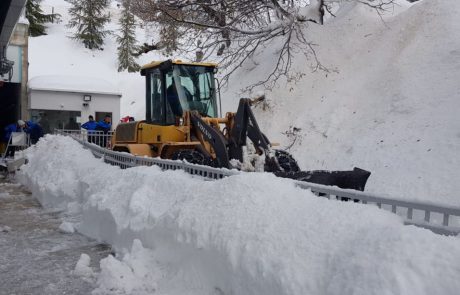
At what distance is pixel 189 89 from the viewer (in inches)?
351

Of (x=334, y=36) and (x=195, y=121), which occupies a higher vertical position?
(x=334, y=36)

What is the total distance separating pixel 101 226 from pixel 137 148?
103 inches

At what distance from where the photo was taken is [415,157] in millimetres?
9992

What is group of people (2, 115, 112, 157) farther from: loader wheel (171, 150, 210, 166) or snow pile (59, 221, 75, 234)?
snow pile (59, 221, 75, 234)

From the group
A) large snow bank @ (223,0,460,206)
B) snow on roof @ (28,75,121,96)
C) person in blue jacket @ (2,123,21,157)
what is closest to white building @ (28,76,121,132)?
snow on roof @ (28,75,121,96)

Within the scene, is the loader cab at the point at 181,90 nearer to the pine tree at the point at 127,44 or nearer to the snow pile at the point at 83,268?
the snow pile at the point at 83,268

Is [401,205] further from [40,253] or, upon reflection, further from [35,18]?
[35,18]

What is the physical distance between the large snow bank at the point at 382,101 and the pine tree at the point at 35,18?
32639 mm

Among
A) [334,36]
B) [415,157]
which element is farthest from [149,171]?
[334,36]

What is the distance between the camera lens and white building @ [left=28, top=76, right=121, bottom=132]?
2088 centimetres

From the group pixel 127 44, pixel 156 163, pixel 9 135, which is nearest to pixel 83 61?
pixel 127 44

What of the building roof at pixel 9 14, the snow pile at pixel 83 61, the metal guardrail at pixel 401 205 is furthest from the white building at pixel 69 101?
the metal guardrail at pixel 401 205

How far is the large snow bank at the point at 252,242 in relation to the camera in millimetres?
2939

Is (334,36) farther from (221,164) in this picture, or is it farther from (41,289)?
(41,289)
